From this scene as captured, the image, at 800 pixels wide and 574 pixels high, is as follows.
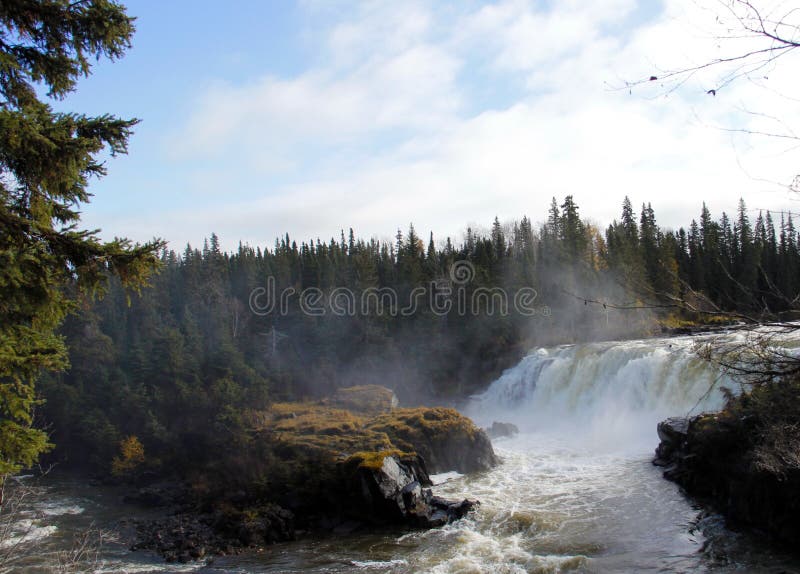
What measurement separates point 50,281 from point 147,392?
117 feet

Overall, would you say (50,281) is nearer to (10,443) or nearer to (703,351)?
(10,443)

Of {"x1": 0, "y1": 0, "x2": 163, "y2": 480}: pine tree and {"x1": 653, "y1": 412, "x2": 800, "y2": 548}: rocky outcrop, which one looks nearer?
{"x1": 0, "y1": 0, "x2": 163, "y2": 480}: pine tree

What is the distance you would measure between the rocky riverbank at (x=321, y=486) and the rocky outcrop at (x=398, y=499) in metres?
0.04

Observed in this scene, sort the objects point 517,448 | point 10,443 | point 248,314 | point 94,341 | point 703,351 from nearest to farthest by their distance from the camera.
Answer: point 703,351 → point 10,443 → point 517,448 → point 94,341 → point 248,314

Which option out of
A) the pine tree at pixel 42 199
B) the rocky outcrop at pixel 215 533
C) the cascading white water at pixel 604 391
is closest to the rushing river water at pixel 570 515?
the cascading white water at pixel 604 391

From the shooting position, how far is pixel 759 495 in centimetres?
1425

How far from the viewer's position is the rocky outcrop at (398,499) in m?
17.7

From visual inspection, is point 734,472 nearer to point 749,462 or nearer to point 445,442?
point 749,462

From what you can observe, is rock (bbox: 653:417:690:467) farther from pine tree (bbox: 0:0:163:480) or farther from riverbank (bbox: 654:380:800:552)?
pine tree (bbox: 0:0:163:480)

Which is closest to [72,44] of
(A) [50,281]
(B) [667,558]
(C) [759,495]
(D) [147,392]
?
(A) [50,281]

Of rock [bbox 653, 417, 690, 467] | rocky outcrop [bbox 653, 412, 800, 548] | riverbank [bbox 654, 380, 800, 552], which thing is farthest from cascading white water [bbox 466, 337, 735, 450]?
riverbank [bbox 654, 380, 800, 552]

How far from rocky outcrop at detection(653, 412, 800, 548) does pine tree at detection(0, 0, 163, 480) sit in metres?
15.6

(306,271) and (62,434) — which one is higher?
(306,271)

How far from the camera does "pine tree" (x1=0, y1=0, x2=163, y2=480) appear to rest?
500 centimetres
